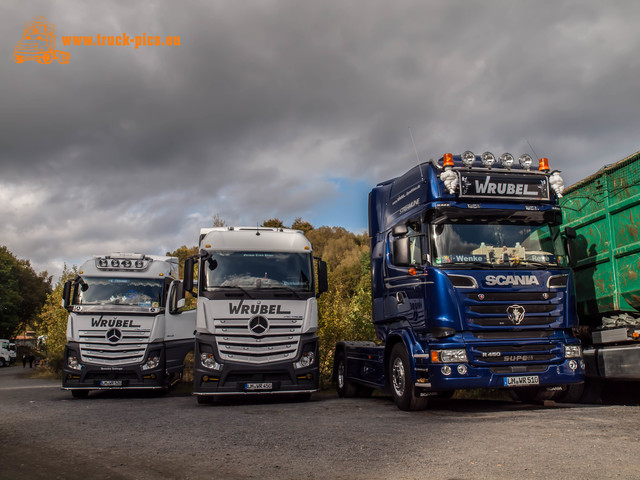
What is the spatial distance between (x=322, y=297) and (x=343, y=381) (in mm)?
4441

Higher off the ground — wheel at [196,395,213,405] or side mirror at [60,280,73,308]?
side mirror at [60,280,73,308]

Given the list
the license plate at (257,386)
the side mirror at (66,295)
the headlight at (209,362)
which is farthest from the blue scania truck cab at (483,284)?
the side mirror at (66,295)

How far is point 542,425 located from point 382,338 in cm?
401

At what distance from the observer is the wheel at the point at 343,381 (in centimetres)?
1292

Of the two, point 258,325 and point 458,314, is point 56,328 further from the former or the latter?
point 458,314

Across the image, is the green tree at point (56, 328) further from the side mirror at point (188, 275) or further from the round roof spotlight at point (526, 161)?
the round roof spotlight at point (526, 161)

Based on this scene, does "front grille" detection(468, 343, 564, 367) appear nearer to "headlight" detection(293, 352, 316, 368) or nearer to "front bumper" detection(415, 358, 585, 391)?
"front bumper" detection(415, 358, 585, 391)

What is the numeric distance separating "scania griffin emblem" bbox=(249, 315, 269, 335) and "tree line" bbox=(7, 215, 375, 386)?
3.66m

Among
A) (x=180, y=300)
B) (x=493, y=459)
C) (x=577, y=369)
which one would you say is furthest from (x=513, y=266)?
(x=180, y=300)

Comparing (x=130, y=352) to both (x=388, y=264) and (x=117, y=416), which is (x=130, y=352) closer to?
(x=117, y=416)

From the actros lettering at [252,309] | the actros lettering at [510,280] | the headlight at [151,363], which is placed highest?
the actros lettering at [510,280]

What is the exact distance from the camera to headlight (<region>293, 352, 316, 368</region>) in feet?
37.3

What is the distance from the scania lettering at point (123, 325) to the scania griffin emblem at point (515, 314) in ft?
28.0

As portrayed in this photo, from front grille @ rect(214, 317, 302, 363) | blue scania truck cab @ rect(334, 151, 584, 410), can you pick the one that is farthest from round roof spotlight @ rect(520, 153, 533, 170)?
front grille @ rect(214, 317, 302, 363)
